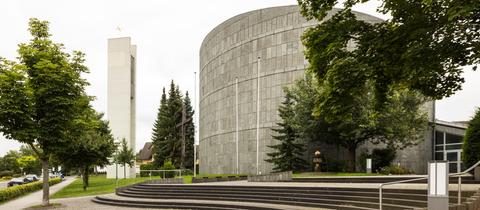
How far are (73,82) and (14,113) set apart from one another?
10.8ft

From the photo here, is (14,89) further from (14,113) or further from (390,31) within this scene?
(390,31)

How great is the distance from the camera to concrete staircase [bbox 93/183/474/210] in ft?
41.3

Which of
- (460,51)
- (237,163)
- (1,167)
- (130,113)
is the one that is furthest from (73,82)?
(1,167)

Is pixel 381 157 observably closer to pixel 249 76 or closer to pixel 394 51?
pixel 249 76

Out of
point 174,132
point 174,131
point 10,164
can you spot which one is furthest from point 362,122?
point 10,164

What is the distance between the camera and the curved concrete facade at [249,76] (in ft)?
128

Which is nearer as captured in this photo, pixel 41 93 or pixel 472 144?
pixel 472 144

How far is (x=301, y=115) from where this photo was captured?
31.4 m

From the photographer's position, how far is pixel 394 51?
928 centimetres

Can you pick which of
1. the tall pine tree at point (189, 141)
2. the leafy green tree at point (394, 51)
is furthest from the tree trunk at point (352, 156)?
the tall pine tree at point (189, 141)

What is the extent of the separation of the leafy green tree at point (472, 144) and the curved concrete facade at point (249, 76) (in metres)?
21.1

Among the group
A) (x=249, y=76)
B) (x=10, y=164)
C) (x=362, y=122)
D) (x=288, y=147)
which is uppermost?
(x=249, y=76)

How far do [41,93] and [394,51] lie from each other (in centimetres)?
1788

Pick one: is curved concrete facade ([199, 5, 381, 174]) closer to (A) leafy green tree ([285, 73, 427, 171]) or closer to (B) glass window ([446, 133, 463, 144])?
(A) leafy green tree ([285, 73, 427, 171])
